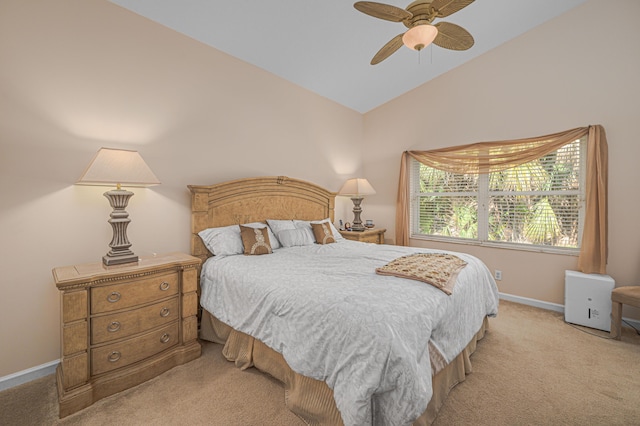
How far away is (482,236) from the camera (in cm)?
387

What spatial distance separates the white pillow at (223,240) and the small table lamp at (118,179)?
674 mm

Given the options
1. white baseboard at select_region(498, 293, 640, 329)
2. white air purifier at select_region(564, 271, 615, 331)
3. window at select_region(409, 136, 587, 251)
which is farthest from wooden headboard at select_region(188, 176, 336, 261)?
white air purifier at select_region(564, 271, 615, 331)

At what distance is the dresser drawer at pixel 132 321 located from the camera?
1792mm

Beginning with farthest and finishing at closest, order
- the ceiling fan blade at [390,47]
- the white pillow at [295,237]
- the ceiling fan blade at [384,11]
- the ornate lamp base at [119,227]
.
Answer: the white pillow at [295,237] → the ceiling fan blade at [390,47] → the ornate lamp base at [119,227] → the ceiling fan blade at [384,11]

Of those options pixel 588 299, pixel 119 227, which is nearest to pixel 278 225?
pixel 119 227

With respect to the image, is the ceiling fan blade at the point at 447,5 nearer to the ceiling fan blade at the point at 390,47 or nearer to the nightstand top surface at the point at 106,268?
the ceiling fan blade at the point at 390,47

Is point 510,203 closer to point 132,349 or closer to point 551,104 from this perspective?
point 551,104

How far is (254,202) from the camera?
128 inches

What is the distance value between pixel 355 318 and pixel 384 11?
1982mm

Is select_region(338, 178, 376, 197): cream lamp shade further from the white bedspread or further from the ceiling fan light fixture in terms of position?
the ceiling fan light fixture

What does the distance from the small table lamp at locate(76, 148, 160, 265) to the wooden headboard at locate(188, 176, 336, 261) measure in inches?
25.7

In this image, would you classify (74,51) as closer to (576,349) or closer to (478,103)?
(478,103)

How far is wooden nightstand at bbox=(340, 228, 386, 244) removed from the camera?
4.05 metres

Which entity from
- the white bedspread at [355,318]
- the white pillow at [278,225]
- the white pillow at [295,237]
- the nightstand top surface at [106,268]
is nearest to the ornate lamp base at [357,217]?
the white pillow at [295,237]
